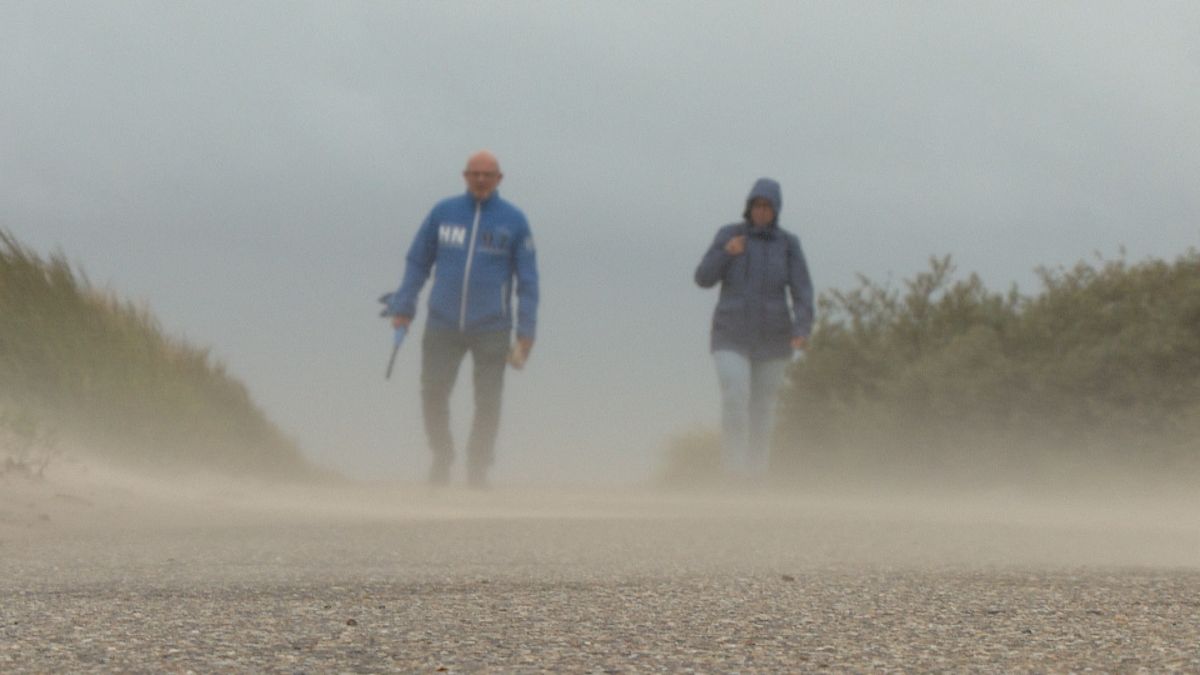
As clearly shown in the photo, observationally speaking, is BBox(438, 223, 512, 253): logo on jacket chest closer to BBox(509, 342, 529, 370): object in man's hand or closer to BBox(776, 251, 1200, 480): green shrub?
BBox(509, 342, 529, 370): object in man's hand

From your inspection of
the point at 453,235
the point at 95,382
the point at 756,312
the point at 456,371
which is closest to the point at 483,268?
the point at 453,235

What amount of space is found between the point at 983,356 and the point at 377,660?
11.9 metres

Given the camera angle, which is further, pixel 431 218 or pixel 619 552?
pixel 431 218

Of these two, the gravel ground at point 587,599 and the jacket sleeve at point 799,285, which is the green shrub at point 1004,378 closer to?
the jacket sleeve at point 799,285

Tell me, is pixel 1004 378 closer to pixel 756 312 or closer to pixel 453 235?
pixel 756 312

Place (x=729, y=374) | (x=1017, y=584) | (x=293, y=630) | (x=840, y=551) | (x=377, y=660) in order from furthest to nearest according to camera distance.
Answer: (x=729, y=374)
(x=840, y=551)
(x=1017, y=584)
(x=293, y=630)
(x=377, y=660)

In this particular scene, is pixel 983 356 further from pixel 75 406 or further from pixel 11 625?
pixel 11 625

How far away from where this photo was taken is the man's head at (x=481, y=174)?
13125 millimetres

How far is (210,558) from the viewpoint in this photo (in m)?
6.65

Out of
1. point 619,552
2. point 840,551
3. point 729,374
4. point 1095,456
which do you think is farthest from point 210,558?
point 1095,456

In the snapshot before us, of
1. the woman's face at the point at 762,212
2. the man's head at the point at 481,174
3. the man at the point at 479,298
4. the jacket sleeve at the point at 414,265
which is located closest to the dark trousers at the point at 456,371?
the man at the point at 479,298

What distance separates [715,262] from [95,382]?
501 cm

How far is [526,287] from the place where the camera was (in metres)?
13.2

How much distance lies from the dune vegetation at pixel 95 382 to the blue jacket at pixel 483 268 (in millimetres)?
2364
